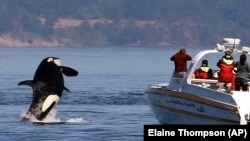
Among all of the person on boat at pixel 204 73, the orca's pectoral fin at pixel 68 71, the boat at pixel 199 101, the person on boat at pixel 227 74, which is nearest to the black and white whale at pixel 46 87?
the orca's pectoral fin at pixel 68 71

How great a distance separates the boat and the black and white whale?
363cm

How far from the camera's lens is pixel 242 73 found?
107 feet

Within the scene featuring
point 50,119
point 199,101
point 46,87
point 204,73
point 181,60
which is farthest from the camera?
point 46,87

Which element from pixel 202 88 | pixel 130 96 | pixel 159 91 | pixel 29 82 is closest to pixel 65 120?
pixel 29 82

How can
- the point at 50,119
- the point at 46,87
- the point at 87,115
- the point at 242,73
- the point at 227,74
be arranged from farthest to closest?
the point at 87,115
the point at 46,87
the point at 50,119
the point at 227,74
the point at 242,73

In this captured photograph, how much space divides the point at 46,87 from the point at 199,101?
26.8 feet

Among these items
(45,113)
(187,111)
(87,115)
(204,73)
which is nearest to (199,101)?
(187,111)

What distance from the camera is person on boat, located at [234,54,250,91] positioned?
32.4 metres

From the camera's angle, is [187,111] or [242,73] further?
[187,111]

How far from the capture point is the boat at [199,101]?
30766mm

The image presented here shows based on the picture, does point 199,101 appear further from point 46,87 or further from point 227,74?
point 46,87

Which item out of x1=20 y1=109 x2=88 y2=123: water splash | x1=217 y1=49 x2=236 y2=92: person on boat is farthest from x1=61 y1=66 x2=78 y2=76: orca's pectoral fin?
x1=217 y1=49 x2=236 y2=92: person on boat

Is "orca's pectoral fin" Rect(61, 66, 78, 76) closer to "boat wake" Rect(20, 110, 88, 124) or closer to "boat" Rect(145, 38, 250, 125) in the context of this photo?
"boat wake" Rect(20, 110, 88, 124)

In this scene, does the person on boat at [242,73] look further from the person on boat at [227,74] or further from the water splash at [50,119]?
the water splash at [50,119]
